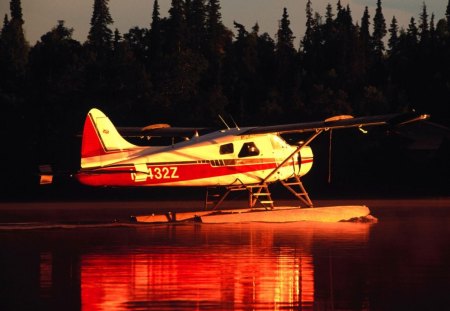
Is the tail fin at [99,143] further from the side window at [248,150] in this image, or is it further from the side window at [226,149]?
the side window at [248,150]

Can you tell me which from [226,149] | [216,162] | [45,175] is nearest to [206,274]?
[45,175]

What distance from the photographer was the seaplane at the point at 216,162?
79.2 ft

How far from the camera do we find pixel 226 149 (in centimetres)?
2608

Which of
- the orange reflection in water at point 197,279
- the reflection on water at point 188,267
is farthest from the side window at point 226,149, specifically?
the orange reflection in water at point 197,279

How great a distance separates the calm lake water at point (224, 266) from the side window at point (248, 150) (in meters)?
2.31

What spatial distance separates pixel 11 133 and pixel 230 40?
8762 centimetres

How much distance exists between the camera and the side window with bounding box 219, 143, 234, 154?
2597 centimetres

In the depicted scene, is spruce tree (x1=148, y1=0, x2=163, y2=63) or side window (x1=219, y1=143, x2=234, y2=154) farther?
spruce tree (x1=148, y1=0, x2=163, y2=63)

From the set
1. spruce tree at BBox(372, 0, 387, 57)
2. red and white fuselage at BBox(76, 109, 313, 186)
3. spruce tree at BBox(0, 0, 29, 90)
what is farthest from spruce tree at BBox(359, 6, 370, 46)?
red and white fuselage at BBox(76, 109, 313, 186)

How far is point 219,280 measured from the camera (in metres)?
14.0

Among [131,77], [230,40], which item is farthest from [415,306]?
[230,40]

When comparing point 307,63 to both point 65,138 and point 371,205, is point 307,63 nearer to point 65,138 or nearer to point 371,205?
point 65,138

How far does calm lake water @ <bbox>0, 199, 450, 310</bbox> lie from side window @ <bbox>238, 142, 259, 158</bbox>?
2.31m

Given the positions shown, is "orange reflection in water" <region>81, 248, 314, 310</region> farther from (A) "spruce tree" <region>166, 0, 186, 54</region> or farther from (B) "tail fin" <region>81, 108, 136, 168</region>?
(A) "spruce tree" <region>166, 0, 186, 54</region>
